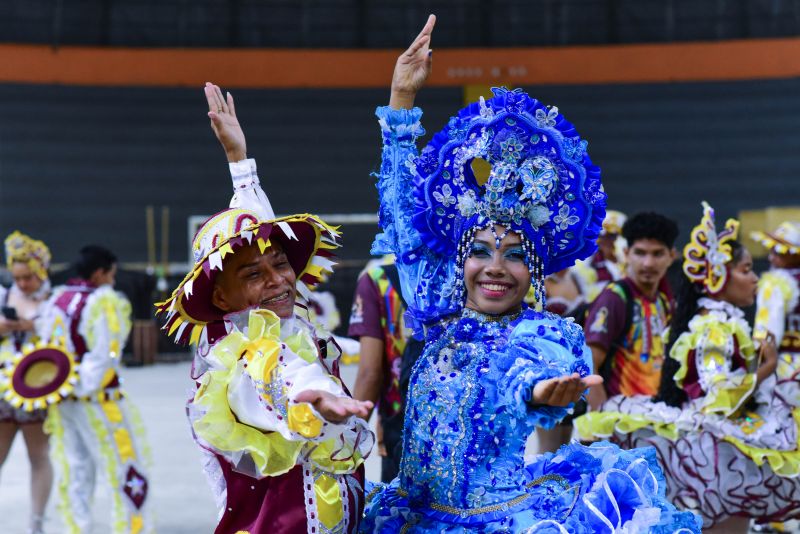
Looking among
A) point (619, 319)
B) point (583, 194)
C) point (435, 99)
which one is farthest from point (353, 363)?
point (583, 194)

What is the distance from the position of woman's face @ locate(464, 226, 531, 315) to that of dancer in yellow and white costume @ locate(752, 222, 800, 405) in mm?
3398

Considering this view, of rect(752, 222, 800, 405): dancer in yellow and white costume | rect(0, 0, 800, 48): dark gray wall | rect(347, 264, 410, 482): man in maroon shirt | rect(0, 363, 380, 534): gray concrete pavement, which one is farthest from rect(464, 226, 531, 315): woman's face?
rect(0, 0, 800, 48): dark gray wall

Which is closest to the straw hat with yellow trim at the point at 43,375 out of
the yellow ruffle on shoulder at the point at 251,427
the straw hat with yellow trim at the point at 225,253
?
the straw hat with yellow trim at the point at 225,253

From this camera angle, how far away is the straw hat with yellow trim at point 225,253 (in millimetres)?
2754

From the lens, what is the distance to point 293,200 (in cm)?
1772

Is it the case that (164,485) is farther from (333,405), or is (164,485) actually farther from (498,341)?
(333,405)

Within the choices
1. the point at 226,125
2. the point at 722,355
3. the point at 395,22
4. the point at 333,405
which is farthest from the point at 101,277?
the point at 395,22

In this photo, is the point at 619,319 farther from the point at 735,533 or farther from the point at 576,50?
the point at 576,50

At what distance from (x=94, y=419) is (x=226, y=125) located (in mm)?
3259

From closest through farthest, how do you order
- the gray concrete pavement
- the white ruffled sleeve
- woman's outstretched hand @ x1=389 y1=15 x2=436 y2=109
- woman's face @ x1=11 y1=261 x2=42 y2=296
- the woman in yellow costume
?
woman's outstretched hand @ x1=389 y1=15 x2=436 y2=109 < the white ruffled sleeve < the woman in yellow costume < the gray concrete pavement < woman's face @ x1=11 y1=261 x2=42 y2=296

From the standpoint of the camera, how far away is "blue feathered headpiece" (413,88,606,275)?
2.72 meters

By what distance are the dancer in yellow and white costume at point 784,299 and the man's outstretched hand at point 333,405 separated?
3.93 m

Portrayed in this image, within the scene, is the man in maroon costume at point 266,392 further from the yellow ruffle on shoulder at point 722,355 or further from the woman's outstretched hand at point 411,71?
the yellow ruffle on shoulder at point 722,355

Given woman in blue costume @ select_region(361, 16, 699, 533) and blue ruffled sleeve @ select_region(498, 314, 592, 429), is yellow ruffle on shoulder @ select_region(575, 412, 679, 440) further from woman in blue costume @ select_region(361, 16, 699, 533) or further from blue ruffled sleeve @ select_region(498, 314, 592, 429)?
blue ruffled sleeve @ select_region(498, 314, 592, 429)
